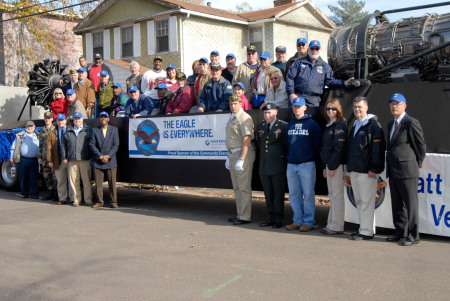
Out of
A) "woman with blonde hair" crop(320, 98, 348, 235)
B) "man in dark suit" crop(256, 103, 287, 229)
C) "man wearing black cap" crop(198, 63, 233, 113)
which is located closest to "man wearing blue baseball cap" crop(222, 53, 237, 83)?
"man wearing black cap" crop(198, 63, 233, 113)

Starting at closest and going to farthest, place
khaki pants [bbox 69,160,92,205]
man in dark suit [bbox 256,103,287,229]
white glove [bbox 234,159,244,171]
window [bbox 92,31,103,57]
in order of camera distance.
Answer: man in dark suit [bbox 256,103,287,229] < white glove [bbox 234,159,244,171] < khaki pants [bbox 69,160,92,205] < window [bbox 92,31,103,57]

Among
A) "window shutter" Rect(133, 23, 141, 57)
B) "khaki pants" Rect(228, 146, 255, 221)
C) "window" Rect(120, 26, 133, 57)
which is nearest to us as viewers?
"khaki pants" Rect(228, 146, 255, 221)

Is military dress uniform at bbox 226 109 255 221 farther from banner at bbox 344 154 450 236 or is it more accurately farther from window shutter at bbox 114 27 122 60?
window shutter at bbox 114 27 122 60

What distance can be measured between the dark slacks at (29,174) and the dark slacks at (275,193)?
6728mm

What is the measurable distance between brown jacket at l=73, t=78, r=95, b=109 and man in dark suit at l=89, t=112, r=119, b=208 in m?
1.79

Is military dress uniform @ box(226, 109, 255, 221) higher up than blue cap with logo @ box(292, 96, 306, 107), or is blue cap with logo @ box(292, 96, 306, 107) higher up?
blue cap with logo @ box(292, 96, 306, 107)

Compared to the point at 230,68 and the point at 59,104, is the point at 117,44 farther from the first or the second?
the point at 230,68

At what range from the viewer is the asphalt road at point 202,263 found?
15.3ft

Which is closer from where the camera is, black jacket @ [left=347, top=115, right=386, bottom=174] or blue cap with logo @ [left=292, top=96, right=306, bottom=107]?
black jacket @ [left=347, top=115, right=386, bottom=174]

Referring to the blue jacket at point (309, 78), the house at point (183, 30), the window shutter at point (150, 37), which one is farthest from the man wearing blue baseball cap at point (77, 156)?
the window shutter at point (150, 37)

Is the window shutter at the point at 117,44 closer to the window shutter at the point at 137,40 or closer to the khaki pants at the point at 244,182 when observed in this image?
the window shutter at the point at 137,40

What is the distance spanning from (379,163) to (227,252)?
7.76ft

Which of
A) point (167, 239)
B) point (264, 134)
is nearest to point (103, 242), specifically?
point (167, 239)

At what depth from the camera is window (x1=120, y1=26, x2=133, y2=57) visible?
25.3m
